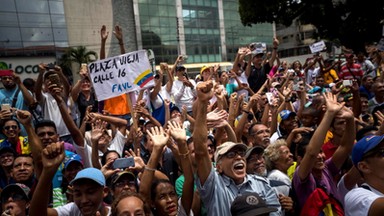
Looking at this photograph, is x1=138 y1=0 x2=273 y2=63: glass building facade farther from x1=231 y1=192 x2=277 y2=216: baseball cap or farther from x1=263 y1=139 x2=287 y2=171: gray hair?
x1=231 y1=192 x2=277 y2=216: baseball cap

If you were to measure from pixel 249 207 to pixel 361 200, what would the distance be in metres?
0.69

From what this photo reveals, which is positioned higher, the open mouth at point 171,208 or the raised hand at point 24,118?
the raised hand at point 24,118

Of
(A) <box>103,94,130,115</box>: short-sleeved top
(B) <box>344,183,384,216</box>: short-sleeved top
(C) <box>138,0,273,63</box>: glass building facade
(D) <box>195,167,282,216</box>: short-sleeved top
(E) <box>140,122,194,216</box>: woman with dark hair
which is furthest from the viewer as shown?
(C) <box>138,0,273,63</box>: glass building facade

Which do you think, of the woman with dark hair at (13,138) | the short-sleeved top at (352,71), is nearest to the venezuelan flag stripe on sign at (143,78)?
the woman with dark hair at (13,138)

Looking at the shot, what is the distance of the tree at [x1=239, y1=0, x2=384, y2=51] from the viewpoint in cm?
1717

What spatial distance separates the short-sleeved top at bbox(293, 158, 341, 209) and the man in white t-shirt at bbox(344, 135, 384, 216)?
0.50m

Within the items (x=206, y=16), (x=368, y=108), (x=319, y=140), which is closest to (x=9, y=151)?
(x=319, y=140)

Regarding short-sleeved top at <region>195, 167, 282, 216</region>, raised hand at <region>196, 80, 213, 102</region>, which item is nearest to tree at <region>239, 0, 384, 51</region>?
raised hand at <region>196, 80, 213, 102</region>

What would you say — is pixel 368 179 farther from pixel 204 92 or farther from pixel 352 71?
pixel 352 71

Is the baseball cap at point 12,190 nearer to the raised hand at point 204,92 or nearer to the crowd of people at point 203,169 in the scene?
the crowd of people at point 203,169

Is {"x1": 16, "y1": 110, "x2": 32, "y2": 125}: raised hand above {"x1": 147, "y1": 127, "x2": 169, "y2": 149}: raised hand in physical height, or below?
above

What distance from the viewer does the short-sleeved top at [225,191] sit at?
2.52m

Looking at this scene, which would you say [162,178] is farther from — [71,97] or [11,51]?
[11,51]

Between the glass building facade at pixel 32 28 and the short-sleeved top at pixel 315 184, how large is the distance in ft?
127
